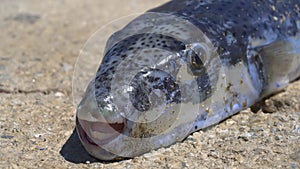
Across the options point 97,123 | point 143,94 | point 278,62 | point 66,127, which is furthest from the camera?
point 278,62

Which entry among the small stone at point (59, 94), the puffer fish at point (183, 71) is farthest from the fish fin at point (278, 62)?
the small stone at point (59, 94)

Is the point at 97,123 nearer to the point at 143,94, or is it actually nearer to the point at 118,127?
the point at 118,127

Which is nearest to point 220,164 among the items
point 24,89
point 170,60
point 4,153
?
point 170,60

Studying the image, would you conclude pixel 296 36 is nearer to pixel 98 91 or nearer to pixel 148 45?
pixel 148 45

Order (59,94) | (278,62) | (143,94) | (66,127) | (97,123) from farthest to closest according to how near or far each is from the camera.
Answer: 1. (59,94)
2. (278,62)
3. (66,127)
4. (143,94)
5. (97,123)

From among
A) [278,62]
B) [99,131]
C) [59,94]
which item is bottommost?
[59,94]

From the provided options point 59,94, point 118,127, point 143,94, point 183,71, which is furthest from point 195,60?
point 59,94

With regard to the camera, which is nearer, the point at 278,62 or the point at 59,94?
the point at 278,62
